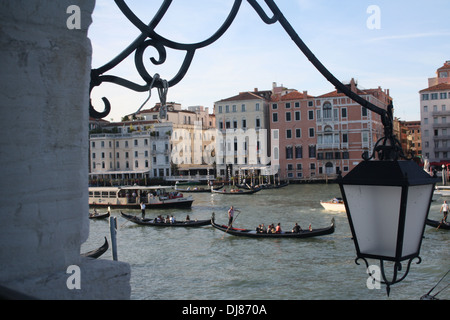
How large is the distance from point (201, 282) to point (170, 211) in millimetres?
12250

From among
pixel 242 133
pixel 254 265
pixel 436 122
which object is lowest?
pixel 254 265

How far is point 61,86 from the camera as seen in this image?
995mm

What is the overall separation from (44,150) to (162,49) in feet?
1.78

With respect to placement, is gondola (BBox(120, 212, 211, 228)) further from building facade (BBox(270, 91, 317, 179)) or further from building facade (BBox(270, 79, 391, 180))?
building facade (BBox(270, 91, 317, 179))

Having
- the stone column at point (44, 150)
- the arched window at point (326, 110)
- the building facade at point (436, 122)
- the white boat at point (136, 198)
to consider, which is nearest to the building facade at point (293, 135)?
the arched window at point (326, 110)

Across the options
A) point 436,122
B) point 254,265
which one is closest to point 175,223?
point 254,265

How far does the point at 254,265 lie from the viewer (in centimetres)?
956

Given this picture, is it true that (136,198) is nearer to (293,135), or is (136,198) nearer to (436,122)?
(293,135)

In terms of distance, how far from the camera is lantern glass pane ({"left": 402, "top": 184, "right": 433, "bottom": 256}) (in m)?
1.20

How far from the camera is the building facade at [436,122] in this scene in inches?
1469

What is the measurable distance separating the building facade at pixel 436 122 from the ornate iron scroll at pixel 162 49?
38.6 metres

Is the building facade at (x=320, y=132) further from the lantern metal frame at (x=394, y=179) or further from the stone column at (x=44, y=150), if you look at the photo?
the stone column at (x=44, y=150)

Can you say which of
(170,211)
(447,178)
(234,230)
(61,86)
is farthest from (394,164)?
(447,178)
